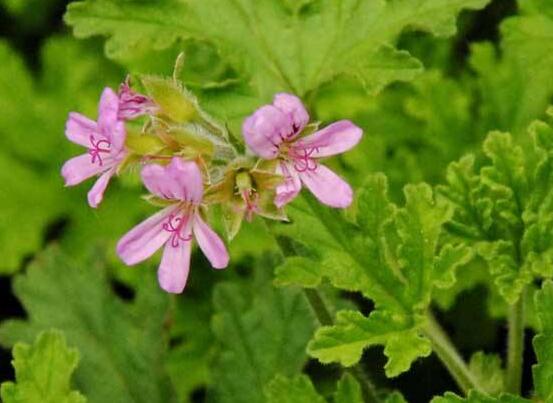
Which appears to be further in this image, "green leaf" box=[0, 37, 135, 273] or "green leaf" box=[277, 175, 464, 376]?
"green leaf" box=[0, 37, 135, 273]

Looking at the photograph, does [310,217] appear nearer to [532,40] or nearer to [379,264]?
[379,264]

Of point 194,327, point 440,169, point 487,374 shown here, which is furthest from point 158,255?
point 487,374

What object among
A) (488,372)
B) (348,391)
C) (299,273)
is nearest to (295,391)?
(348,391)

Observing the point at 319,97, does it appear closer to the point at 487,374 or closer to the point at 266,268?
the point at 266,268

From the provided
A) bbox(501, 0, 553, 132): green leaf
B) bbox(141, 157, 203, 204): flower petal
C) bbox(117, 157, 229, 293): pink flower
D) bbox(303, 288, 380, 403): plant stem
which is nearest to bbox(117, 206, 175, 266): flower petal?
bbox(117, 157, 229, 293): pink flower

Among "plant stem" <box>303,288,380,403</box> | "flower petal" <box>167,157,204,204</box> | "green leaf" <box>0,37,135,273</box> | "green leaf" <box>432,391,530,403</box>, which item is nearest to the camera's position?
"flower petal" <box>167,157,204,204</box>

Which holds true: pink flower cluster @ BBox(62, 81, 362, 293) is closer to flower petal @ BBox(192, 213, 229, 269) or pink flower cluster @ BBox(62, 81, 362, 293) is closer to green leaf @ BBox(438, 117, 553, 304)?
flower petal @ BBox(192, 213, 229, 269)
